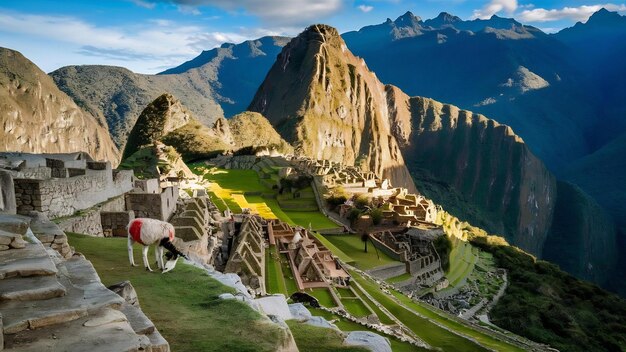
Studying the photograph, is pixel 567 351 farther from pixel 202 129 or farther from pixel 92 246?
pixel 202 129

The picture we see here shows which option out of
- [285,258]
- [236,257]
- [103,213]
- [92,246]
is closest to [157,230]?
[92,246]

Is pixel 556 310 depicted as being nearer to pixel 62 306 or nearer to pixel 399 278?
pixel 399 278

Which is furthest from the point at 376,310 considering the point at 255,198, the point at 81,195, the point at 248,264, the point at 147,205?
the point at 255,198

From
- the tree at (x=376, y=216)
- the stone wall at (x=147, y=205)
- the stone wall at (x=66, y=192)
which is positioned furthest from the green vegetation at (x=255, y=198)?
the stone wall at (x=66, y=192)

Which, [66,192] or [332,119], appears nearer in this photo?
[66,192]

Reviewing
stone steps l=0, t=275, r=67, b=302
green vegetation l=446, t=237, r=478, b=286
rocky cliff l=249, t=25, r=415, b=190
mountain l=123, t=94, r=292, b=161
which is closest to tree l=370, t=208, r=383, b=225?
green vegetation l=446, t=237, r=478, b=286

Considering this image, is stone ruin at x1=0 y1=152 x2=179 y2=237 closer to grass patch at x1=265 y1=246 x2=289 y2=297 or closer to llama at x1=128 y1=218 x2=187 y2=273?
llama at x1=128 y1=218 x2=187 y2=273
